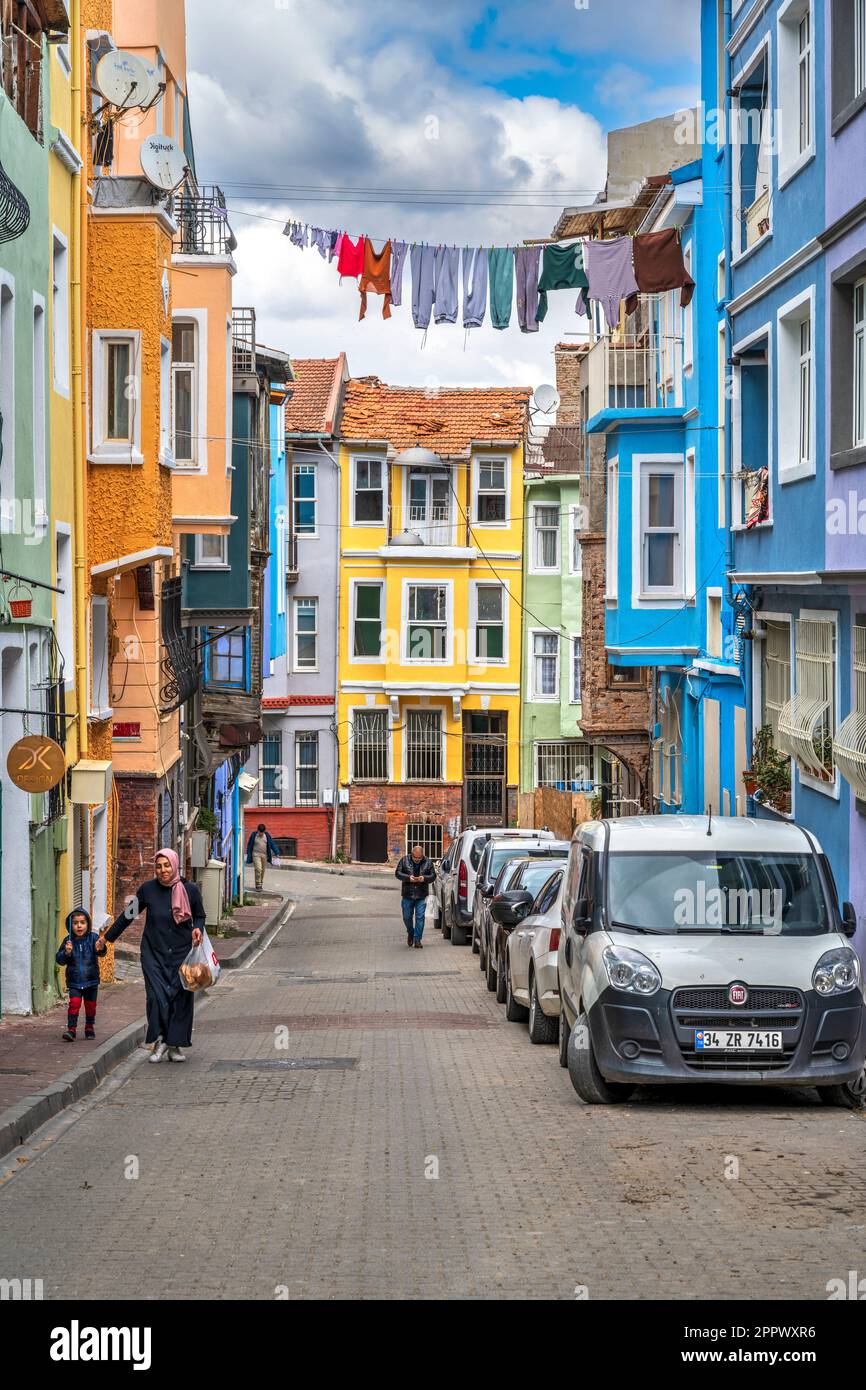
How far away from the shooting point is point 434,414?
55844mm

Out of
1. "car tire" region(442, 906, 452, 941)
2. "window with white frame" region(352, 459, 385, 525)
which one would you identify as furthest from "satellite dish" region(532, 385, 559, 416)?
"car tire" region(442, 906, 452, 941)

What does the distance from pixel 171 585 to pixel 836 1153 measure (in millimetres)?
21891

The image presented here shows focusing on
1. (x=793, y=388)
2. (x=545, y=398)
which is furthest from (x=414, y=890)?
(x=545, y=398)

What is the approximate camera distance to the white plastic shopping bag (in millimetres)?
14219

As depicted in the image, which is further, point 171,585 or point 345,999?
point 171,585

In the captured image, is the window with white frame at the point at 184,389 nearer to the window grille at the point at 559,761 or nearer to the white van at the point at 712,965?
the white van at the point at 712,965

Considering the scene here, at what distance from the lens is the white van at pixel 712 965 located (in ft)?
36.7

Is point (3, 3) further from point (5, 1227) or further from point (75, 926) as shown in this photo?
point (5, 1227)

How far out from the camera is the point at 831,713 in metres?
17.7

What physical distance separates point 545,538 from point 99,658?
3167cm

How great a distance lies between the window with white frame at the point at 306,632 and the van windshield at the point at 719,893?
4329cm

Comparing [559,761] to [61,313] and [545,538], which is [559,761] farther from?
[61,313]

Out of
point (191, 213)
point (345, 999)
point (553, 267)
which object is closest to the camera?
point (345, 999)

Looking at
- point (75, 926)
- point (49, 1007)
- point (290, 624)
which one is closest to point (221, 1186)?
point (75, 926)
